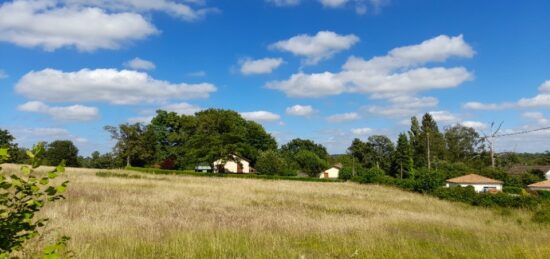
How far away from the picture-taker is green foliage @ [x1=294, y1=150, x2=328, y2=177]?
10938cm

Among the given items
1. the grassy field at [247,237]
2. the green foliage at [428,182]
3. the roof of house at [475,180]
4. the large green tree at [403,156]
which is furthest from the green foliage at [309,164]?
the grassy field at [247,237]

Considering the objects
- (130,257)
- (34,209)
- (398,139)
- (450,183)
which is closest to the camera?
(34,209)

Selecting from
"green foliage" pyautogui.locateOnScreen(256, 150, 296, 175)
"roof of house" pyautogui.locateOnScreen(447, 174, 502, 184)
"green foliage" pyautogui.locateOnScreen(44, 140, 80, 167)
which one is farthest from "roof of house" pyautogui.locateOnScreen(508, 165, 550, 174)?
"green foliage" pyautogui.locateOnScreen(44, 140, 80, 167)

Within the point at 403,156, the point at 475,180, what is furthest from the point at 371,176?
the point at 403,156

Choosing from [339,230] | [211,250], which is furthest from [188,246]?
[339,230]

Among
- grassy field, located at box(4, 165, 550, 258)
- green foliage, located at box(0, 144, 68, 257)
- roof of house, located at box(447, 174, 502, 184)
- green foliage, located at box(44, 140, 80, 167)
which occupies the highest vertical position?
green foliage, located at box(44, 140, 80, 167)

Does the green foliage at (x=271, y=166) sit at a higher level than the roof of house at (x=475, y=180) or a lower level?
higher

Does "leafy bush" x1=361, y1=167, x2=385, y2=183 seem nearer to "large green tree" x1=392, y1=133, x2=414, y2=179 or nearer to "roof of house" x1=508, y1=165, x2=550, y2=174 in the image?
"large green tree" x1=392, y1=133, x2=414, y2=179

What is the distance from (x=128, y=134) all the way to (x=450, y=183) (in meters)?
63.8

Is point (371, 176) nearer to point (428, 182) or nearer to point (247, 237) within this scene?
point (428, 182)

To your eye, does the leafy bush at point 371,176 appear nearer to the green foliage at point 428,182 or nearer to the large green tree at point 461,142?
the green foliage at point 428,182

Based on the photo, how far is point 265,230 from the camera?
11.5m

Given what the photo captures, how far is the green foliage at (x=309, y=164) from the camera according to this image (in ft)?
359

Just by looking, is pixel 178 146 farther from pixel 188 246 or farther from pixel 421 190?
pixel 188 246
